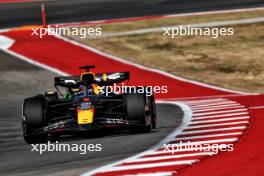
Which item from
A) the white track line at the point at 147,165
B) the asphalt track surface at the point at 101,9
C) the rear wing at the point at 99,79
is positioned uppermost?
the asphalt track surface at the point at 101,9

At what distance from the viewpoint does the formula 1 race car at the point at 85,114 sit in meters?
14.7

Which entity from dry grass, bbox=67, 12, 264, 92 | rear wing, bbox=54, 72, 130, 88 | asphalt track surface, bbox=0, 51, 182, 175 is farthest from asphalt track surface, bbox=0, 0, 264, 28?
rear wing, bbox=54, 72, 130, 88

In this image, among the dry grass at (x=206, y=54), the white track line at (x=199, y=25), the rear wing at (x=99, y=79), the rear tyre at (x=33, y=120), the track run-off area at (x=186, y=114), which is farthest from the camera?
the white track line at (x=199, y=25)

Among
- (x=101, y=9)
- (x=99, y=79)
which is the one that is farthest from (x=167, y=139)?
(x=101, y=9)

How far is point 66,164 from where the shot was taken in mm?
11992

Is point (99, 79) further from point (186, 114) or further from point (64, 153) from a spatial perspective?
point (64, 153)

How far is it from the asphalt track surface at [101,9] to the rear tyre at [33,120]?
2289 centimetres

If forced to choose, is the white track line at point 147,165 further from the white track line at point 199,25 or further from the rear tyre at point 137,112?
the white track line at point 199,25

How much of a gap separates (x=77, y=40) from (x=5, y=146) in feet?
62.3

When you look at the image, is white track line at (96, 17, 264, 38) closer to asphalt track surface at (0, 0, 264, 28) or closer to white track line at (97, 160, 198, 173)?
asphalt track surface at (0, 0, 264, 28)

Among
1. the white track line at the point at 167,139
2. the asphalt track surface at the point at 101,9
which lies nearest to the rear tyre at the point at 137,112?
the white track line at the point at 167,139

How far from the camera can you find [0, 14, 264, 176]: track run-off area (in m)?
11.1

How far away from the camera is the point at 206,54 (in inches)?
1232

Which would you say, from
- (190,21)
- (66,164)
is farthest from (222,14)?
(66,164)
